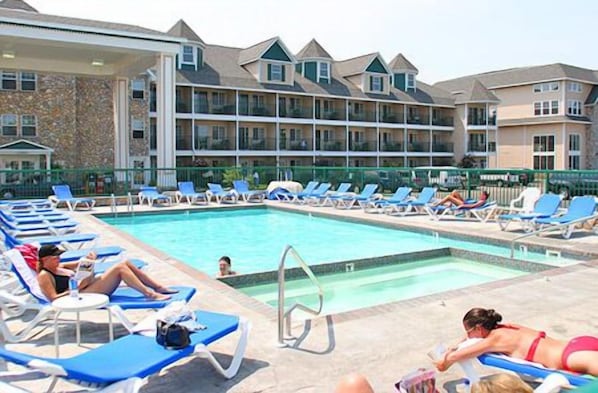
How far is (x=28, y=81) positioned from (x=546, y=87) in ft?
133

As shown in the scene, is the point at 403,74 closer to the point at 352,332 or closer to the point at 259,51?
the point at 259,51

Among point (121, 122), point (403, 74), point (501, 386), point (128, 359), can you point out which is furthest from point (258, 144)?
point (501, 386)

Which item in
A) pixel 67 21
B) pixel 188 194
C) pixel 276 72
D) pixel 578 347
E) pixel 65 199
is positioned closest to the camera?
pixel 578 347

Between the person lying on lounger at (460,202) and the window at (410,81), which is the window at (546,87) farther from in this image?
the person lying on lounger at (460,202)

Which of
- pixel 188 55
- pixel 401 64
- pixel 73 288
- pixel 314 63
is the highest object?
pixel 401 64

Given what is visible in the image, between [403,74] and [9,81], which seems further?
[403,74]

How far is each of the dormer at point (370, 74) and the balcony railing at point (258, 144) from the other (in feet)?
31.4

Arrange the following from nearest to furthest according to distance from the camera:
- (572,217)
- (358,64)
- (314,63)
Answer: (572,217)
(314,63)
(358,64)

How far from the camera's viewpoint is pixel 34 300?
5.35 metres

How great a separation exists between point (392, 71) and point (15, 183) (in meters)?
32.7

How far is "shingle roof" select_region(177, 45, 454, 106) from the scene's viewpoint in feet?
116

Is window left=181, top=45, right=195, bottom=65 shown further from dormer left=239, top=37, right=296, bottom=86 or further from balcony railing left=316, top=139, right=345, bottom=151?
balcony railing left=316, top=139, right=345, bottom=151

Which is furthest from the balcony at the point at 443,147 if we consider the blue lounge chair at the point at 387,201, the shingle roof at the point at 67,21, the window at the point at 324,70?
the blue lounge chair at the point at 387,201

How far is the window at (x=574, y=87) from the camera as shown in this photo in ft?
152
